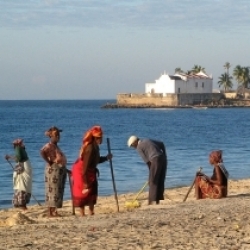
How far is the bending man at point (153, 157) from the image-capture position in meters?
12.7

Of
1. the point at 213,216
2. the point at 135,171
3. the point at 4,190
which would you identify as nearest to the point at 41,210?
the point at 213,216

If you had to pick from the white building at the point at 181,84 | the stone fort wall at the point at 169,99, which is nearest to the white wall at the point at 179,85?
the white building at the point at 181,84

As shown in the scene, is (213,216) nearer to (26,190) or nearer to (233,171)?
(26,190)

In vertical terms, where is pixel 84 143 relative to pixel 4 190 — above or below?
above

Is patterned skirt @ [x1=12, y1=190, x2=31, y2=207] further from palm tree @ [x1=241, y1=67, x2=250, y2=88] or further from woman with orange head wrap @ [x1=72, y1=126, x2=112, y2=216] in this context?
palm tree @ [x1=241, y1=67, x2=250, y2=88]

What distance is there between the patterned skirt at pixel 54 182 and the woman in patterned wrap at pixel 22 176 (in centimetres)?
Answer: 153

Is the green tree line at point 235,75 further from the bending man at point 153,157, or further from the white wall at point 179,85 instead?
the bending man at point 153,157

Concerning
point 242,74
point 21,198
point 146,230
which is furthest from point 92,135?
point 242,74

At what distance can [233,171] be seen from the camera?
2647cm

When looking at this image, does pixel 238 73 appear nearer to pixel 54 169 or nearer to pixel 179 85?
pixel 179 85

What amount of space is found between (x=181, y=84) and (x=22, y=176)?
10561 cm

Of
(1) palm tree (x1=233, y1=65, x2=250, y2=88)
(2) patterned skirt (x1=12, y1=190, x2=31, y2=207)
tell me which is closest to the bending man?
(2) patterned skirt (x1=12, y1=190, x2=31, y2=207)

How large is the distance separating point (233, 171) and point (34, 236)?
58.7ft

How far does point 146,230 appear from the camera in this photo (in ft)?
31.0
